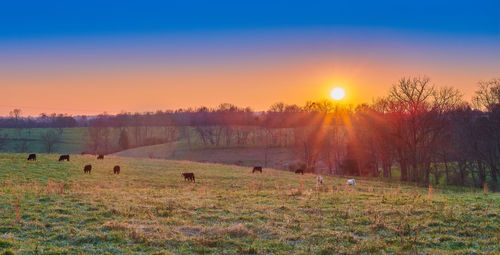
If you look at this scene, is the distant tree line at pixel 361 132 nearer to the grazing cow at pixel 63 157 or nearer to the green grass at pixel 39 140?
the green grass at pixel 39 140

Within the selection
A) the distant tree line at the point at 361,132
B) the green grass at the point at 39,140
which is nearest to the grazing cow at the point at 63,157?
the distant tree line at the point at 361,132

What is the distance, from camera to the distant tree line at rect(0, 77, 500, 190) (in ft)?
153

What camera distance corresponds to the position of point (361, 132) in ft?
214

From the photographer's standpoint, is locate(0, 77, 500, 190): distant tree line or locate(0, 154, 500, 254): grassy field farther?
locate(0, 77, 500, 190): distant tree line

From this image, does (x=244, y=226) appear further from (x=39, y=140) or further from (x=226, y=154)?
(x=39, y=140)

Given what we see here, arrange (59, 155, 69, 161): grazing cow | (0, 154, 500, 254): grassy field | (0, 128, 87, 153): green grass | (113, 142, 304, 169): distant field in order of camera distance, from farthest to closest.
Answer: (0, 128, 87, 153): green grass < (113, 142, 304, 169): distant field < (59, 155, 69, 161): grazing cow < (0, 154, 500, 254): grassy field

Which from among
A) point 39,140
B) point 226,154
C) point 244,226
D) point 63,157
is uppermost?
point 244,226

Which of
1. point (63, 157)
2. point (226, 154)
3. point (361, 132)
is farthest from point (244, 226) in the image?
point (226, 154)

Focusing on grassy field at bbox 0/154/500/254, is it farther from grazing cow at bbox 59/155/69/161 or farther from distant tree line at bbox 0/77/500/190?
distant tree line at bbox 0/77/500/190

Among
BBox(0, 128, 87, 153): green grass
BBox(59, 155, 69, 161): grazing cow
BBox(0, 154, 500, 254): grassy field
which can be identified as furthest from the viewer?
BBox(0, 128, 87, 153): green grass

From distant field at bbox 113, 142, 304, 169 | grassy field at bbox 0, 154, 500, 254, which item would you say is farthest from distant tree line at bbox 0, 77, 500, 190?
grassy field at bbox 0, 154, 500, 254

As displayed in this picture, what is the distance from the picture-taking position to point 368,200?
15867mm

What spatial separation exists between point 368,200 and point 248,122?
10915cm

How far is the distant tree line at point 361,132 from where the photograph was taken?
46.7 meters
